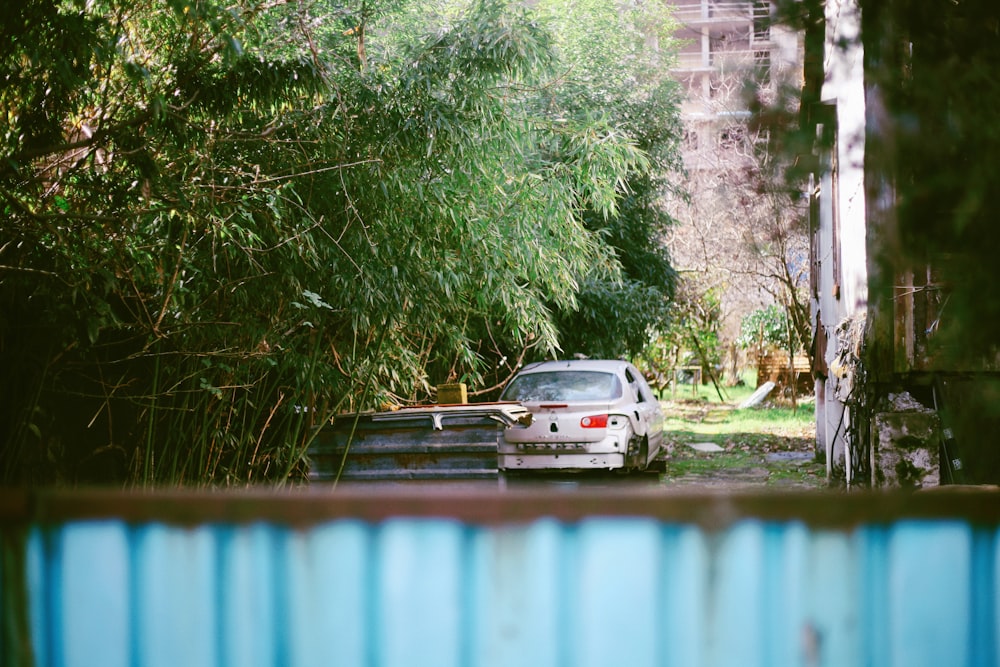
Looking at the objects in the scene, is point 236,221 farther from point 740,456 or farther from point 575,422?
point 740,456

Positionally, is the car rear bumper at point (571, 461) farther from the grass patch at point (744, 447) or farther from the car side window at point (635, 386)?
the grass patch at point (744, 447)

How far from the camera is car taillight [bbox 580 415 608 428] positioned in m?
10.4

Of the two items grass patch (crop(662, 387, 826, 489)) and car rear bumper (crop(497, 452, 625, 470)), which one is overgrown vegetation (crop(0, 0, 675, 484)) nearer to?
car rear bumper (crop(497, 452, 625, 470))

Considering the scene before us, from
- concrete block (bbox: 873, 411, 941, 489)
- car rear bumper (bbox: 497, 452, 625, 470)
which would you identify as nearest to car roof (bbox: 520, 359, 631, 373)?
car rear bumper (bbox: 497, 452, 625, 470)

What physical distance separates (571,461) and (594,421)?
0.54 m

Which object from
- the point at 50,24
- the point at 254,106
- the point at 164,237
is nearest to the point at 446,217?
the point at 254,106

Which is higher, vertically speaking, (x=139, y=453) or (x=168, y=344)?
(x=168, y=344)

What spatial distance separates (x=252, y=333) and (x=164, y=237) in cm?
92

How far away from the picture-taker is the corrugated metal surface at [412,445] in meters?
7.99

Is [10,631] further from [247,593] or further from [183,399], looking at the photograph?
[183,399]

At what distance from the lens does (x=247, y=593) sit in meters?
2.16

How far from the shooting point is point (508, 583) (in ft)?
6.88

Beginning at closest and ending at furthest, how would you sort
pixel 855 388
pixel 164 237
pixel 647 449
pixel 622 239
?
pixel 164 237 → pixel 855 388 → pixel 647 449 → pixel 622 239

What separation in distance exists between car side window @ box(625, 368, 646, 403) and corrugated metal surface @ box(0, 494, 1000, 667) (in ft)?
30.5
